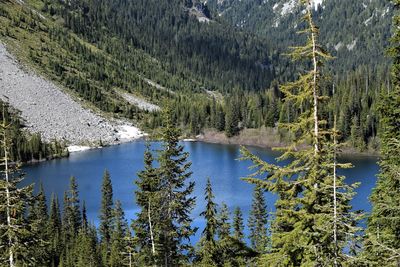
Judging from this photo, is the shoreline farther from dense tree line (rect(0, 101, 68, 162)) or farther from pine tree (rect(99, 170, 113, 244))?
pine tree (rect(99, 170, 113, 244))

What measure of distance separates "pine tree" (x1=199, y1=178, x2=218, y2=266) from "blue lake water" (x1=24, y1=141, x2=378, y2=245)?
4925 centimetres

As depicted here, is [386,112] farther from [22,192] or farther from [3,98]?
[3,98]

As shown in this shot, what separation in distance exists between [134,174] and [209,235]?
102 meters

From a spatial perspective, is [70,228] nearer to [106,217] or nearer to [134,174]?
[106,217]

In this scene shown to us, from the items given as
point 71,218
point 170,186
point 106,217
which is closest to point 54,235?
→ point 71,218

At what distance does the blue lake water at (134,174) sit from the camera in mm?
97038

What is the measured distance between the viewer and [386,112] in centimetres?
1966

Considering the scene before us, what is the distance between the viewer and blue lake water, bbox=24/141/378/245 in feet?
318

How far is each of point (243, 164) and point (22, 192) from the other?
11970cm

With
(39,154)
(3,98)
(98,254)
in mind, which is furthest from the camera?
(3,98)

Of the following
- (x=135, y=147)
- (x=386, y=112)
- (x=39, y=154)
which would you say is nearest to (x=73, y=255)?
(x=386, y=112)

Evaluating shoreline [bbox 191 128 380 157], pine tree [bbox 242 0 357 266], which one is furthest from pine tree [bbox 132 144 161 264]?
shoreline [bbox 191 128 380 157]

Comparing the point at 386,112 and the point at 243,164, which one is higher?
the point at 386,112

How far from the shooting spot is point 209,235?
26469mm
